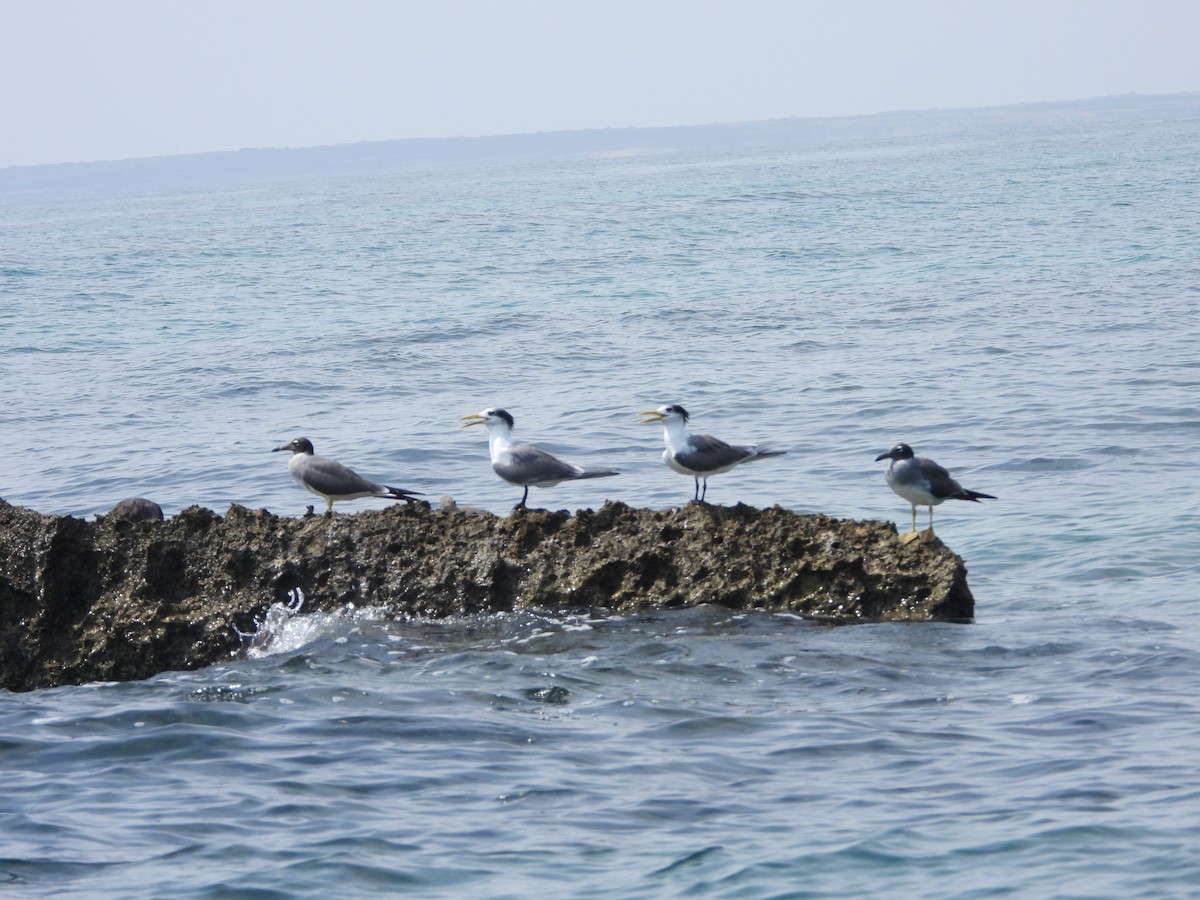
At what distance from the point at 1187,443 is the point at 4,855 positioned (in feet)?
42.7

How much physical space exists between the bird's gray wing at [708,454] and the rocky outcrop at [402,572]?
95 centimetres

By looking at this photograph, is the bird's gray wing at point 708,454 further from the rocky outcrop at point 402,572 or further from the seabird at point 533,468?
the rocky outcrop at point 402,572

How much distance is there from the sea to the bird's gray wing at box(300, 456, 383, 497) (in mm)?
1573

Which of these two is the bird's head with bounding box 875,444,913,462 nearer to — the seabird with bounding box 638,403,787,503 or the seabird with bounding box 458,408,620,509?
the seabird with bounding box 638,403,787,503

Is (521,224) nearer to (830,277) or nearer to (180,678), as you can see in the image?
(830,277)

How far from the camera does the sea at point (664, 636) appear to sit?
6.50m

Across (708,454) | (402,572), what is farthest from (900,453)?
(402,572)

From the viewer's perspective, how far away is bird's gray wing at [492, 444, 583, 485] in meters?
10.8

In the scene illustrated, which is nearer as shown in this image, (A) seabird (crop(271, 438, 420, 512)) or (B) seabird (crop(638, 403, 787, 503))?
(B) seabird (crop(638, 403, 787, 503))

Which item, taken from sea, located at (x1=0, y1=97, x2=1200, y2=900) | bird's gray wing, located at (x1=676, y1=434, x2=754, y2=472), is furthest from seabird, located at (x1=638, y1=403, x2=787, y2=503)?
sea, located at (x1=0, y1=97, x2=1200, y2=900)

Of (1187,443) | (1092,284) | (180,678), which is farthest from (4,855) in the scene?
(1092,284)

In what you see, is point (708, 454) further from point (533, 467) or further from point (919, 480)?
point (919, 480)

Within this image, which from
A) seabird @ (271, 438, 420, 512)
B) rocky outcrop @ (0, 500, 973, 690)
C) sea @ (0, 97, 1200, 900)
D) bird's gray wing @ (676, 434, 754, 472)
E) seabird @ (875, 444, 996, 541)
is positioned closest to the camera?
sea @ (0, 97, 1200, 900)

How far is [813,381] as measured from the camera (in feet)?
71.8
